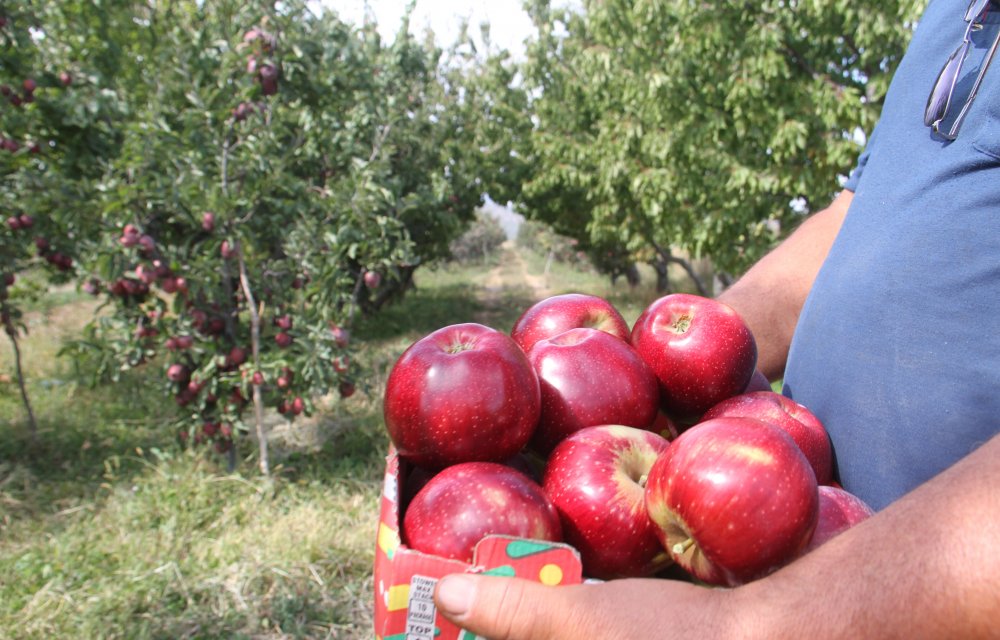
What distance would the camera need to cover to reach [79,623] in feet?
8.65

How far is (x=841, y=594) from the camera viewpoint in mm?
698

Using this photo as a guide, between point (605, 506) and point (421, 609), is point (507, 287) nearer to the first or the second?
point (605, 506)

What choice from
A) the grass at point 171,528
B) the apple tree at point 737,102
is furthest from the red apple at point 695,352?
the apple tree at point 737,102

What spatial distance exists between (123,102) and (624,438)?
14.2 feet

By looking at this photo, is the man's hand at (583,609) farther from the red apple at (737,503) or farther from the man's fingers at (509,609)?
the red apple at (737,503)

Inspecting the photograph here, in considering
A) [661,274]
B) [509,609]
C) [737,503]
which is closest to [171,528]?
[509,609]

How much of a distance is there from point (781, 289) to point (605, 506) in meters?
1.07

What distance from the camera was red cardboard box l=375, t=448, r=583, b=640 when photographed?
79 centimetres

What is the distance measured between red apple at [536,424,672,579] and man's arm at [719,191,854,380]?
32.9 inches

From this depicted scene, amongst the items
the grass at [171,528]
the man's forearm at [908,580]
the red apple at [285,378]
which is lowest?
the grass at [171,528]

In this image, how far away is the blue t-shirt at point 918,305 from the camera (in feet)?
3.57

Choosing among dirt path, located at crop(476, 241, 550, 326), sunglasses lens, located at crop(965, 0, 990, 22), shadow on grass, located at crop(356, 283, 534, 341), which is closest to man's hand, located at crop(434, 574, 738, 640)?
sunglasses lens, located at crop(965, 0, 990, 22)

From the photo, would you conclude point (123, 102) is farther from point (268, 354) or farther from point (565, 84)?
point (565, 84)

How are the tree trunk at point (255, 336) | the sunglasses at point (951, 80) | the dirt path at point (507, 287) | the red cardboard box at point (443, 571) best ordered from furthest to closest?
the dirt path at point (507, 287) → the tree trunk at point (255, 336) → the sunglasses at point (951, 80) → the red cardboard box at point (443, 571)
